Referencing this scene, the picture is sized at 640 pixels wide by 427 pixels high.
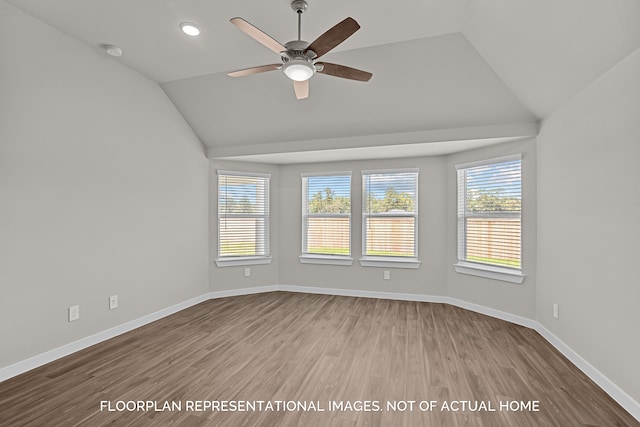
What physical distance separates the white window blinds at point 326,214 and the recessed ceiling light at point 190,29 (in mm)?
2870

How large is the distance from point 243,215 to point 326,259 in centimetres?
159

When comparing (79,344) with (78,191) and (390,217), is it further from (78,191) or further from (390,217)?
(390,217)

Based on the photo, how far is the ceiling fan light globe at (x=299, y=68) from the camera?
2.15m

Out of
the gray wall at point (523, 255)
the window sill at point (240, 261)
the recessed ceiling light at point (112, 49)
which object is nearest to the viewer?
the recessed ceiling light at point (112, 49)

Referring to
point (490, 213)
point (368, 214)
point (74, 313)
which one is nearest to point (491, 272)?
point (490, 213)

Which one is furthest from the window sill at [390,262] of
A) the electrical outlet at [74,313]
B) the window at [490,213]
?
the electrical outlet at [74,313]

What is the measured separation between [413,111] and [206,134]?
2.98m

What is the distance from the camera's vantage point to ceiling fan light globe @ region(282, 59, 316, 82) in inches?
84.5

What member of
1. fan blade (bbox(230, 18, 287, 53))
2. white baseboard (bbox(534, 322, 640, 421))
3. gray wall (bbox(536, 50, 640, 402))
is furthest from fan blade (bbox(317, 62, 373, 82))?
white baseboard (bbox(534, 322, 640, 421))

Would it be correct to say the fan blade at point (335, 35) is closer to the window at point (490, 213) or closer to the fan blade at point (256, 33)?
the fan blade at point (256, 33)

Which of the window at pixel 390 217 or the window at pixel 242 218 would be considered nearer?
the window at pixel 390 217

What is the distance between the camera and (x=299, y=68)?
7.12ft

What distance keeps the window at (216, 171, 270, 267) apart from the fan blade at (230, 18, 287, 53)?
10.2 feet

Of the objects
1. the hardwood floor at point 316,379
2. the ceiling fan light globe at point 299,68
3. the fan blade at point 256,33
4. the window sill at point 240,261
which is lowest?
the hardwood floor at point 316,379
